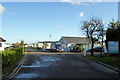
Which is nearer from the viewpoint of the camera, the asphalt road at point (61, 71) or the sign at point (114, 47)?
the asphalt road at point (61, 71)

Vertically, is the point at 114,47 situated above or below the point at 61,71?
above

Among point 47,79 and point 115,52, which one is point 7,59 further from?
point 115,52

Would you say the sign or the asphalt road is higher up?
the sign

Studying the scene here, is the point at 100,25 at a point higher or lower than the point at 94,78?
higher

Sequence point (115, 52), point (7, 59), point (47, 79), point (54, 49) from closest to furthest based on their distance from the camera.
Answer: point (47, 79)
point (7, 59)
point (115, 52)
point (54, 49)

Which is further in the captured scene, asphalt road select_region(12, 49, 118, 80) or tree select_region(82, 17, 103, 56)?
tree select_region(82, 17, 103, 56)

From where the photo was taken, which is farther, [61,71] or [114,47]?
[114,47]

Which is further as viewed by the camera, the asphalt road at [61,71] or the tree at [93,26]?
the tree at [93,26]

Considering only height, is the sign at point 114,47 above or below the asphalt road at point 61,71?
above

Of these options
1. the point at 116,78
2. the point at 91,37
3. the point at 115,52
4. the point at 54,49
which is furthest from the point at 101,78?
the point at 54,49

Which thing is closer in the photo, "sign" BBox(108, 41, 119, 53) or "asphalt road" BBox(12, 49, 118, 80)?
"asphalt road" BBox(12, 49, 118, 80)

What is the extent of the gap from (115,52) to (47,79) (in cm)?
1394

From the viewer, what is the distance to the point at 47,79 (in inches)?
281

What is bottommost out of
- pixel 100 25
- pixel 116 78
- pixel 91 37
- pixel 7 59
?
pixel 116 78
